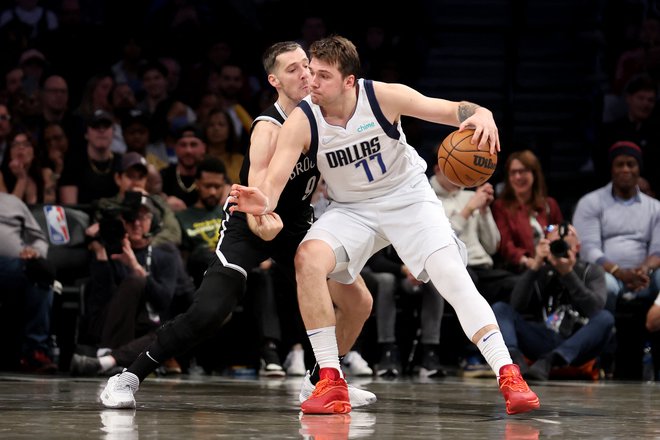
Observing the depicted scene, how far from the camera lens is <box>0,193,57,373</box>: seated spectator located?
379 inches

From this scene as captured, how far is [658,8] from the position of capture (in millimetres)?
14695

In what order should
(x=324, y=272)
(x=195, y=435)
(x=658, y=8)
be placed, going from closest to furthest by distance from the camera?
(x=195, y=435) < (x=324, y=272) < (x=658, y=8)

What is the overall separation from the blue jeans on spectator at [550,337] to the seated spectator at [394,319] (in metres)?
A: 0.54

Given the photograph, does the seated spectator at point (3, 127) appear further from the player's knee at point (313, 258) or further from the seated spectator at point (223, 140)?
the player's knee at point (313, 258)

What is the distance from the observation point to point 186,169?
36.1ft

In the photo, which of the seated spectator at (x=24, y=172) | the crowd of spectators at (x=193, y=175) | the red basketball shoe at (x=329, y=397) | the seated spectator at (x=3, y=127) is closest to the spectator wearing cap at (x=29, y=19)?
the crowd of spectators at (x=193, y=175)

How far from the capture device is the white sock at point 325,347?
5992 millimetres

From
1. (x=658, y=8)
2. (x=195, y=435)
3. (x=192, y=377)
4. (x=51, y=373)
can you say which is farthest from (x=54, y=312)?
(x=658, y=8)

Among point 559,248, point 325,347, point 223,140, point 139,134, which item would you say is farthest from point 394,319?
point 325,347

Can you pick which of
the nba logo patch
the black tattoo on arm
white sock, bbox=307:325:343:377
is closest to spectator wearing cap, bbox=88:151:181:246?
the nba logo patch

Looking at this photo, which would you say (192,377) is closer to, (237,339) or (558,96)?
(237,339)

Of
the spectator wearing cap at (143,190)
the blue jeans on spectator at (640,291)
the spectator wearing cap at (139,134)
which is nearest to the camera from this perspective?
the spectator wearing cap at (143,190)

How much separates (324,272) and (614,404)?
1944 millimetres

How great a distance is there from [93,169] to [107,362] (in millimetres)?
2293
